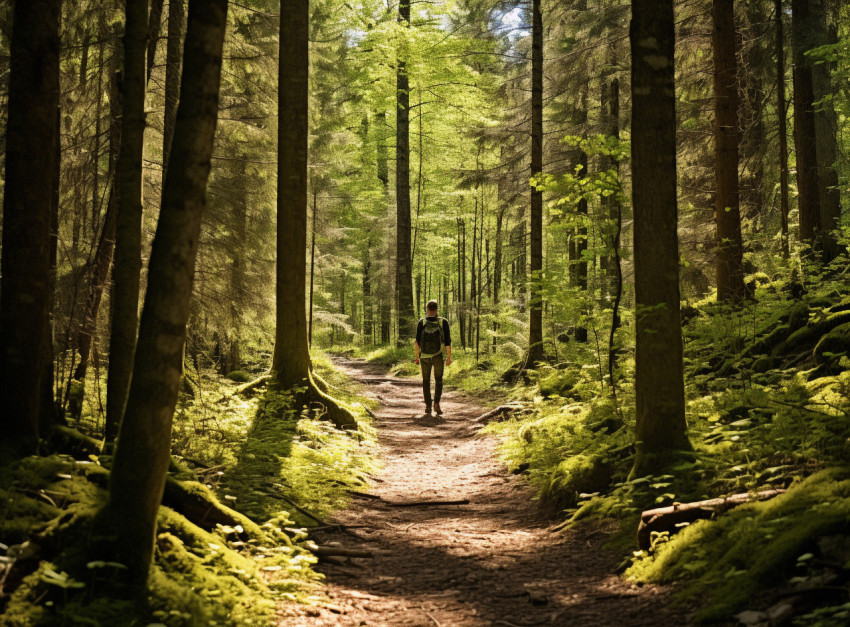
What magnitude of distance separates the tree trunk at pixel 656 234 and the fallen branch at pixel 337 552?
105 inches

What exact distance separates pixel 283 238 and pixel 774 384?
7.15m

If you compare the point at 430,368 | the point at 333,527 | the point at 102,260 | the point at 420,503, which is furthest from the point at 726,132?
the point at 102,260

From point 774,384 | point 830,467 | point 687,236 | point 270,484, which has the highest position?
point 687,236

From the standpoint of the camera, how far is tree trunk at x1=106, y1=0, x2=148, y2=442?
5.55 m

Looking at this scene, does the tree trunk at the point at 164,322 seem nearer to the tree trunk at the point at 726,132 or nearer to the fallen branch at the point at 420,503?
the fallen branch at the point at 420,503

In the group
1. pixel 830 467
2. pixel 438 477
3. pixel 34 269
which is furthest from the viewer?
pixel 438 477

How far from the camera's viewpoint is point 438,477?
8.52m

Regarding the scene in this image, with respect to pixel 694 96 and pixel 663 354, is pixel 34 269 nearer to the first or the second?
pixel 663 354

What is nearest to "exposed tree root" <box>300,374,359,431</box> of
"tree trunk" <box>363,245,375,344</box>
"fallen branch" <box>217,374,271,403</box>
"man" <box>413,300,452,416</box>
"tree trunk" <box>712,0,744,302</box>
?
"fallen branch" <box>217,374,271,403</box>

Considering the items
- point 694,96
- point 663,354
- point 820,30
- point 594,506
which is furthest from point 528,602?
point 694,96

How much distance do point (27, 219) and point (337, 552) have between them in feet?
12.4

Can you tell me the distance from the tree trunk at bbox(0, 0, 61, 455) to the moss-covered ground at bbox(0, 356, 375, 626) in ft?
1.97

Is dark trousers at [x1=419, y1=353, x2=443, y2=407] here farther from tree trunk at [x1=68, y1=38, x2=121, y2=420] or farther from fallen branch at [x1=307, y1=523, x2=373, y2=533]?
fallen branch at [x1=307, y1=523, x2=373, y2=533]

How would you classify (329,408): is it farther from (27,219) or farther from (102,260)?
(27,219)
